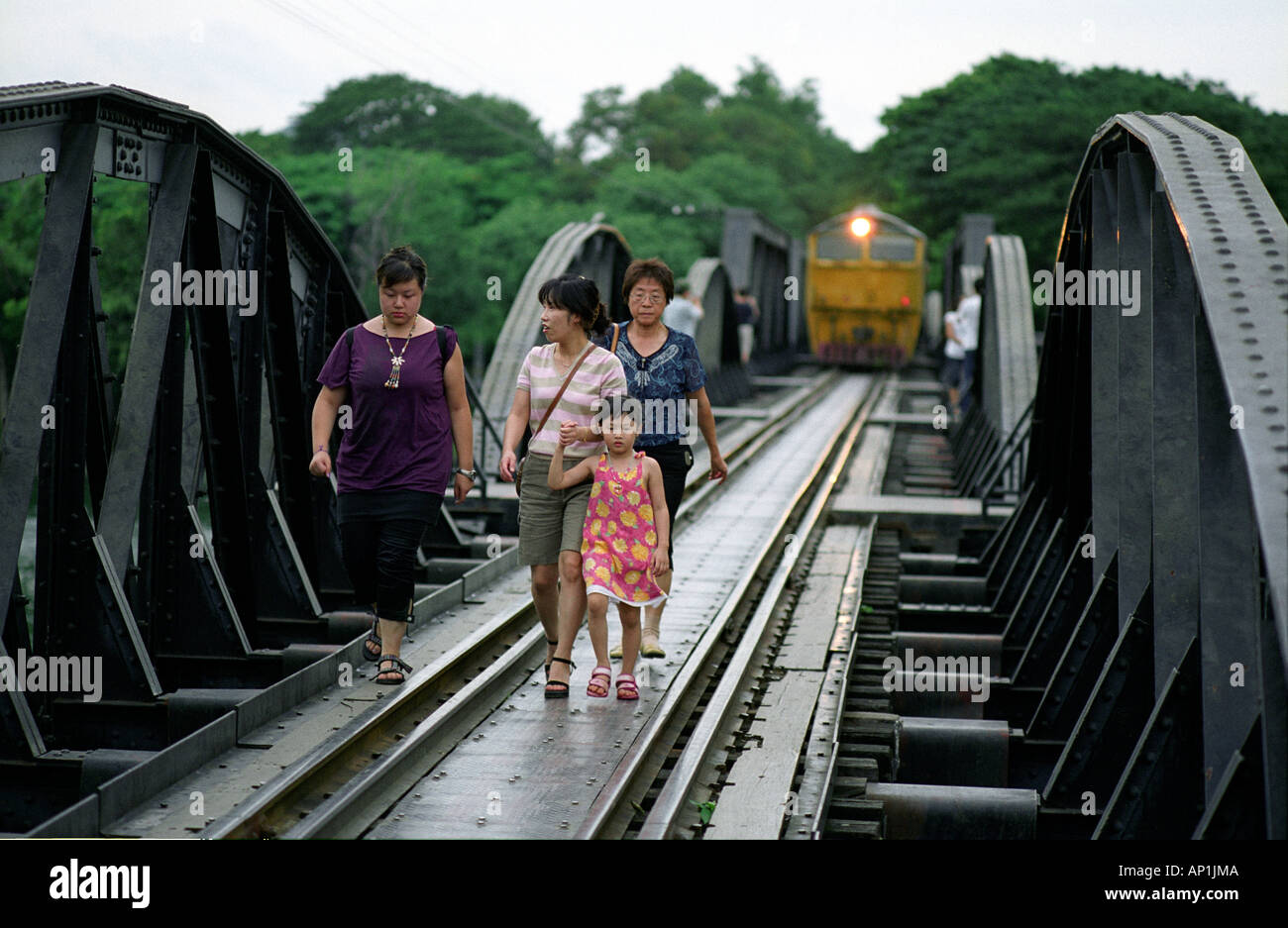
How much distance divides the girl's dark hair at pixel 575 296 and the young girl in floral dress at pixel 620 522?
1.54 ft

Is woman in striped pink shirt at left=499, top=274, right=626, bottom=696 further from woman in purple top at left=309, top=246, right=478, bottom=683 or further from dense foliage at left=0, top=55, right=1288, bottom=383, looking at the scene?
dense foliage at left=0, top=55, right=1288, bottom=383

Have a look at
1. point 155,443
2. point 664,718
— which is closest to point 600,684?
point 664,718

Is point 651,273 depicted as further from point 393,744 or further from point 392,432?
point 393,744

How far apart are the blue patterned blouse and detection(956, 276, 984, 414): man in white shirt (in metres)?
13.4

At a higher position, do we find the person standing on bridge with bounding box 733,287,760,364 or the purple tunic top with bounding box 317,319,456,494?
the person standing on bridge with bounding box 733,287,760,364

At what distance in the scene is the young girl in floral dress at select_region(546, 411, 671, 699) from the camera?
6.79 meters

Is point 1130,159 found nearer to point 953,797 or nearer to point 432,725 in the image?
point 953,797

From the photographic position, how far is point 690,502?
43.8ft

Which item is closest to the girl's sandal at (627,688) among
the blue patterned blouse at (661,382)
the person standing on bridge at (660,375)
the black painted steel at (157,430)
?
the person standing on bridge at (660,375)

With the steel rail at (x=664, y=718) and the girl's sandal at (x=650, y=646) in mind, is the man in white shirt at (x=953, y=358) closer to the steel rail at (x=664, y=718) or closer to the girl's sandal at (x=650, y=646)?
the steel rail at (x=664, y=718)

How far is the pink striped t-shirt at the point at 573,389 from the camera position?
6.86 metres

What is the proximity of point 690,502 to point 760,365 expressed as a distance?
75.0 ft

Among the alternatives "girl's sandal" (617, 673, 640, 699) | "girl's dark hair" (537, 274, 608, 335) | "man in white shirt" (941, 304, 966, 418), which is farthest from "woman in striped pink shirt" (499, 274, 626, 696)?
"man in white shirt" (941, 304, 966, 418)
